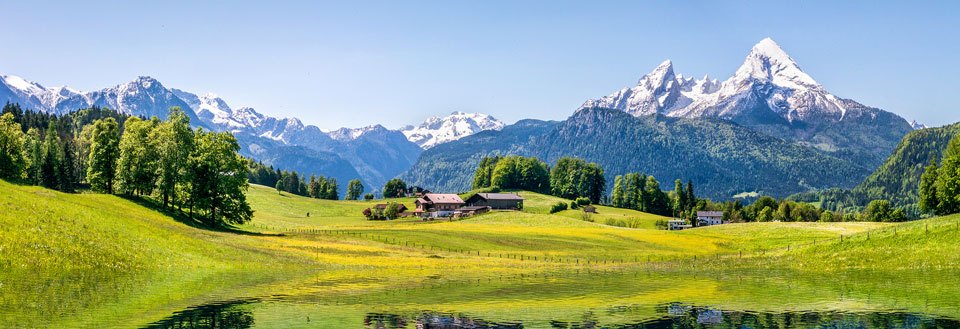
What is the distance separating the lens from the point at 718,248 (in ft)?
368

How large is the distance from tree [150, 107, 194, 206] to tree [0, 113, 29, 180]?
26.6 m

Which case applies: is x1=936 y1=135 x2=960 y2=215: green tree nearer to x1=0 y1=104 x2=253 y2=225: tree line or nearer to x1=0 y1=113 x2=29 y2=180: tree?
x1=0 y1=104 x2=253 y2=225: tree line

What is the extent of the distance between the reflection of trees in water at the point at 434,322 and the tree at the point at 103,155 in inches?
3465

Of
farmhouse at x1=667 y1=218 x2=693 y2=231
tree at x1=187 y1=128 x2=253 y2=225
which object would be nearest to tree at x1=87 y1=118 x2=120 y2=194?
tree at x1=187 y1=128 x2=253 y2=225

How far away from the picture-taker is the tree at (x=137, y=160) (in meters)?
108

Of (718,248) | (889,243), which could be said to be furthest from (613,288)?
(718,248)

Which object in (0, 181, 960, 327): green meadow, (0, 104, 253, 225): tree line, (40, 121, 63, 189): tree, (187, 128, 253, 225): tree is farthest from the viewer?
(40, 121, 63, 189): tree

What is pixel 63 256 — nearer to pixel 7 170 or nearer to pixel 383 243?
pixel 383 243

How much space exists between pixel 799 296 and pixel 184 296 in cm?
4166

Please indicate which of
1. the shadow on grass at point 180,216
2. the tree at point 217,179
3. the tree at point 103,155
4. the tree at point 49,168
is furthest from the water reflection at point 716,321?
the tree at point 49,168

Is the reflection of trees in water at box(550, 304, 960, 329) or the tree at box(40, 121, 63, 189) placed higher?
the tree at box(40, 121, 63, 189)

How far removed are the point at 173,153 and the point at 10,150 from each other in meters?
34.2

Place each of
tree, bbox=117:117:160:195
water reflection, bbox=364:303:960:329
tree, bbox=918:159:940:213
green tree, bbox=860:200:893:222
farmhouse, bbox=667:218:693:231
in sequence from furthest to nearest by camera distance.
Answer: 1. green tree, bbox=860:200:893:222
2. farmhouse, bbox=667:218:693:231
3. tree, bbox=918:159:940:213
4. tree, bbox=117:117:160:195
5. water reflection, bbox=364:303:960:329

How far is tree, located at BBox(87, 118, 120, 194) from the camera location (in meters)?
112
